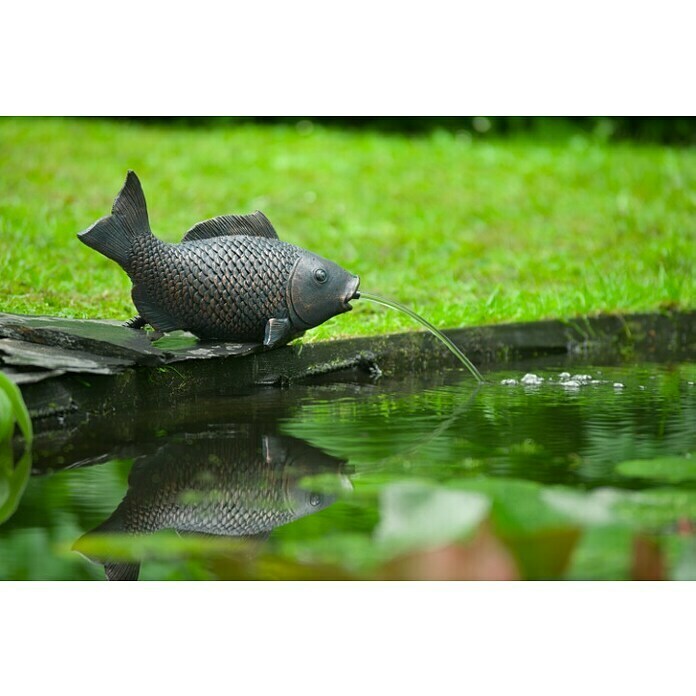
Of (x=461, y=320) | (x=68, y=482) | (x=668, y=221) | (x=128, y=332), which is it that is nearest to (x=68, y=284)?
(x=128, y=332)

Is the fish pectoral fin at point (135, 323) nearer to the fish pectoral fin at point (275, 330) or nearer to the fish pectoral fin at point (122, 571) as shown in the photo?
the fish pectoral fin at point (275, 330)

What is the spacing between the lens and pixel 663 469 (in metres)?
3.93

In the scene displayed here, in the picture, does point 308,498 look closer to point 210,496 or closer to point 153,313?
point 210,496

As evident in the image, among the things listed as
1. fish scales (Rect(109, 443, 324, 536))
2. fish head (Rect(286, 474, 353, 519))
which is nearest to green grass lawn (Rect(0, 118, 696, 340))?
fish scales (Rect(109, 443, 324, 536))

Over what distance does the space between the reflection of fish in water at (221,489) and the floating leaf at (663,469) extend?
100 cm

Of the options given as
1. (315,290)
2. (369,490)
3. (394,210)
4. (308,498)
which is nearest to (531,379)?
(315,290)

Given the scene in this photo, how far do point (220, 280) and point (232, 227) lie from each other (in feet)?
1.28

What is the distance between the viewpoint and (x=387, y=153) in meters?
10.8

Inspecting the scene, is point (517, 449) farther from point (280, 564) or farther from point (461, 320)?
point (461, 320)

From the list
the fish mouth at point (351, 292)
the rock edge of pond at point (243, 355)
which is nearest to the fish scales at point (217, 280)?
the rock edge of pond at point (243, 355)

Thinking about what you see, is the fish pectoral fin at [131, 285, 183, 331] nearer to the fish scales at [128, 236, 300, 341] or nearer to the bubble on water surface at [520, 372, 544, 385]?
the fish scales at [128, 236, 300, 341]

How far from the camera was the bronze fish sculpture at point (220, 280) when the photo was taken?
15.9 ft

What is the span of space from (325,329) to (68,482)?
89.6 inches

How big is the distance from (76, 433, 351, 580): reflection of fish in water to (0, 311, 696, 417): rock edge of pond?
561 mm
